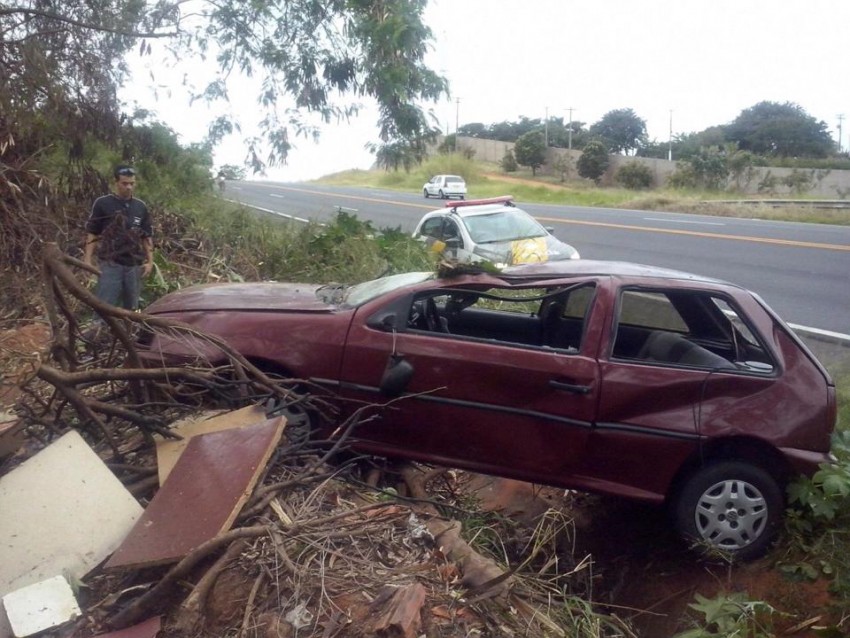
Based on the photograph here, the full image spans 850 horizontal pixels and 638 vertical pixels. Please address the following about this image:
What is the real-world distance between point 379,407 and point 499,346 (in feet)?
2.54

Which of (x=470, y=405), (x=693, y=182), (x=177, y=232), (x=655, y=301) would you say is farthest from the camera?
(x=693, y=182)

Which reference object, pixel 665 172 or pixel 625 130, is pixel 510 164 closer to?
pixel 665 172

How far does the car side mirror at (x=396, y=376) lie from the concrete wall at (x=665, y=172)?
108 feet

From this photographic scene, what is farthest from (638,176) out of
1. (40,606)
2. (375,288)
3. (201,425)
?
(40,606)

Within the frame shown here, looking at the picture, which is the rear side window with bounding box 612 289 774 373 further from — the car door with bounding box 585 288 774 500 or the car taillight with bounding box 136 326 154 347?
the car taillight with bounding box 136 326 154 347

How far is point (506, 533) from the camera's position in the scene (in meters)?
5.24

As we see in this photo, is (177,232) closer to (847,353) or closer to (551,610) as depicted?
(847,353)

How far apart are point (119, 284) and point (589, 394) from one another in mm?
4730

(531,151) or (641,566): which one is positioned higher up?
(531,151)

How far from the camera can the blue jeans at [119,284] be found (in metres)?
7.82

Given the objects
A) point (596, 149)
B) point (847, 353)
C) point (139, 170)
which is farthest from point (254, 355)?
point (596, 149)

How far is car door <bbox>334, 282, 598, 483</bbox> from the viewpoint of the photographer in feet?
16.4

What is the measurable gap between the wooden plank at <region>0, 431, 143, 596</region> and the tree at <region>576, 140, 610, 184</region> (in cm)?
4519

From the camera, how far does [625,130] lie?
58.8m
